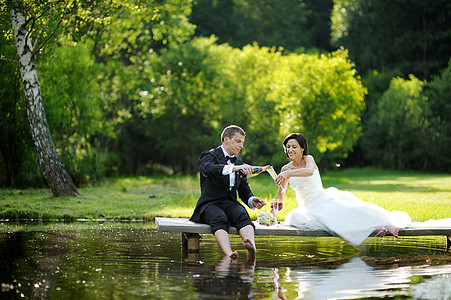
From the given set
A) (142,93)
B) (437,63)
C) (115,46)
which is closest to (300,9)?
(437,63)

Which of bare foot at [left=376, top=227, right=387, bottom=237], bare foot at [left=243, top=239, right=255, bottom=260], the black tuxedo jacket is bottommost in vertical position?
bare foot at [left=243, top=239, right=255, bottom=260]

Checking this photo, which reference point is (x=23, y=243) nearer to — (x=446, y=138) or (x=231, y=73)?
(x=231, y=73)

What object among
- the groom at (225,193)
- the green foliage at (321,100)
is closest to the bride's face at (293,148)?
the groom at (225,193)

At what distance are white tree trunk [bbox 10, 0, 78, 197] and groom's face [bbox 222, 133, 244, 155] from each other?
8.89 meters

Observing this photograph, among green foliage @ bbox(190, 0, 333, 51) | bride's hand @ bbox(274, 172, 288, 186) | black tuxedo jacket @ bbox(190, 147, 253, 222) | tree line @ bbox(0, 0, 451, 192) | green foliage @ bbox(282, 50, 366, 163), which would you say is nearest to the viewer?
black tuxedo jacket @ bbox(190, 147, 253, 222)

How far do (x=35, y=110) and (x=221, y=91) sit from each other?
20250mm

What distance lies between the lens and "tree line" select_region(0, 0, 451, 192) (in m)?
19.7

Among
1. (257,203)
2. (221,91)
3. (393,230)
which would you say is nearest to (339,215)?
(393,230)

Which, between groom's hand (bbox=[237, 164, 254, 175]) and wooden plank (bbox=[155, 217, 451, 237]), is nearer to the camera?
groom's hand (bbox=[237, 164, 254, 175])

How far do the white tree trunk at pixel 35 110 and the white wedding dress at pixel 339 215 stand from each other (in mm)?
8866

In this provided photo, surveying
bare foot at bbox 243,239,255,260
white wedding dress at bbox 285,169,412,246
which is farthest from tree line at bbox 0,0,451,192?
bare foot at bbox 243,239,255,260

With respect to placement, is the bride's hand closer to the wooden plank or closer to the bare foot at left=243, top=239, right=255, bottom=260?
the wooden plank

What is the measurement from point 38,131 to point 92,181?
5239 mm

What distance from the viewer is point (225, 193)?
27.6 ft
